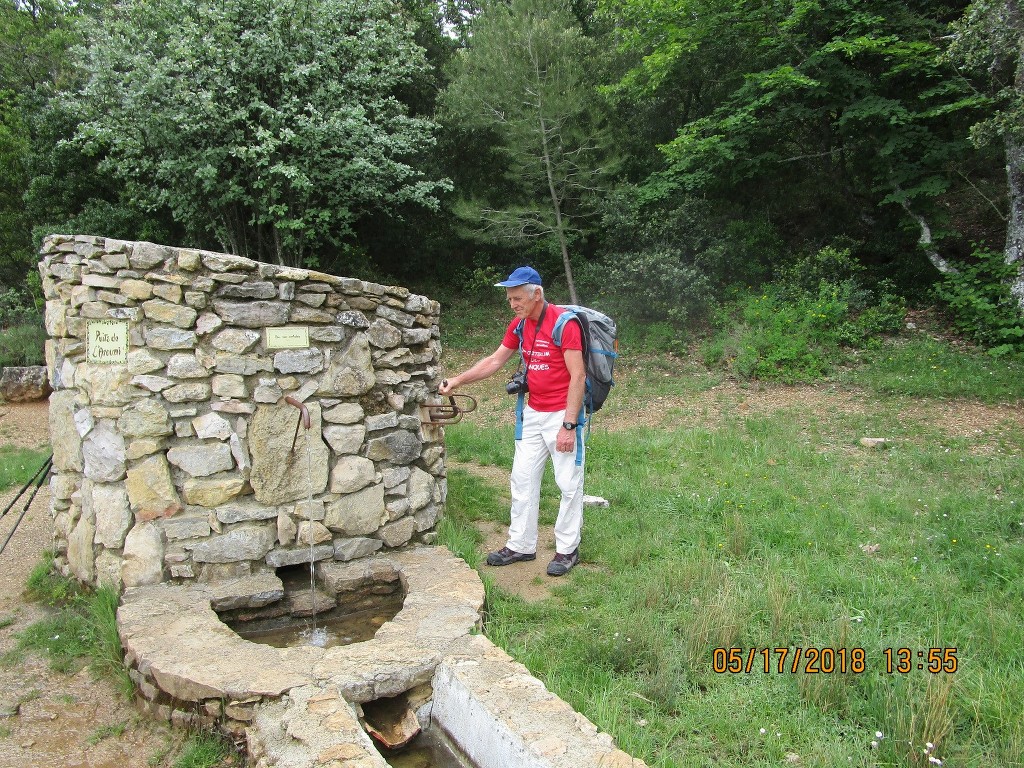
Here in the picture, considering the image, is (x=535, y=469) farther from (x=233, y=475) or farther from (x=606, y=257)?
(x=606, y=257)

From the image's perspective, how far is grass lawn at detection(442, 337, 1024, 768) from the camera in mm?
2703

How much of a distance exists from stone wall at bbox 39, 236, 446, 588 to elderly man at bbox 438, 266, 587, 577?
766 millimetres

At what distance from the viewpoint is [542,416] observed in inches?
168

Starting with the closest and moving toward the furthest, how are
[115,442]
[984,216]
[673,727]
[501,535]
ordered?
[673,727] < [115,442] < [501,535] < [984,216]

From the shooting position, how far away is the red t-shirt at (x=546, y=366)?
4211mm

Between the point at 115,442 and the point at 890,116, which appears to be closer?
the point at 115,442

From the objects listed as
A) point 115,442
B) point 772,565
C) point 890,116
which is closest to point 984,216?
point 890,116

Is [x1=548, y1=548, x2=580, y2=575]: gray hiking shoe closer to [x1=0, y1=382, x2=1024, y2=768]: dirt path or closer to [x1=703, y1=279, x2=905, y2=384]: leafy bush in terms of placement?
[x1=0, y1=382, x2=1024, y2=768]: dirt path

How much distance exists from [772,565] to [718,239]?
8.83 metres

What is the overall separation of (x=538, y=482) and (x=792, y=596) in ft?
5.30

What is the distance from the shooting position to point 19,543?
5.15 meters

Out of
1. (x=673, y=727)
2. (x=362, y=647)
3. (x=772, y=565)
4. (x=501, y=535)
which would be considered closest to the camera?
(x=673, y=727)

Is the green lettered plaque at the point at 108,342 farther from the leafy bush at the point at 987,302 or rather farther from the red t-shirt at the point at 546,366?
the leafy bush at the point at 987,302

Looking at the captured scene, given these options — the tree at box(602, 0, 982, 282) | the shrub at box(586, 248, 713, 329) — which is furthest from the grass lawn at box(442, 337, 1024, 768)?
the tree at box(602, 0, 982, 282)
